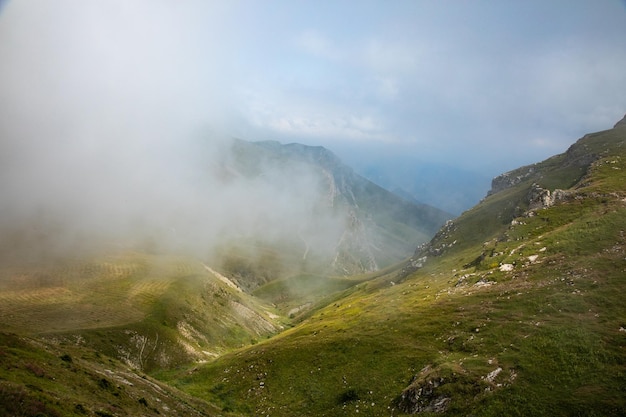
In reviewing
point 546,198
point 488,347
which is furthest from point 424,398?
point 546,198

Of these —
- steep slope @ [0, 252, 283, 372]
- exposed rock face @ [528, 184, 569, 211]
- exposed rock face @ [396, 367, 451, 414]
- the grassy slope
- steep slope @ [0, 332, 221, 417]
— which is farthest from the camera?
exposed rock face @ [528, 184, 569, 211]

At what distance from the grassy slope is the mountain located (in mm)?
218

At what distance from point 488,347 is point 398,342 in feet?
47.3

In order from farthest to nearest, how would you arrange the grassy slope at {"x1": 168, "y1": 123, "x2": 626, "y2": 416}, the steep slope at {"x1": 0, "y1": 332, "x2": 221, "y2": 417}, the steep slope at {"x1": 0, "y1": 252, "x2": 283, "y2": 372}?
the steep slope at {"x1": 0, "y1": 252, "x2": 283, "y2": 372} → the grassy slope at {"x1": 168, "y1": 123, "x2": 626, "y2": 416} → the steep slope at {"x1": 0, "y1": 332, "x2": 221, "y2": 417}

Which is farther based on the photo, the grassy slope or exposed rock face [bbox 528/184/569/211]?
exposed rock face [bbox 528/184/569/211]

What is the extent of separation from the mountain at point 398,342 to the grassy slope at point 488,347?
0.22 meters

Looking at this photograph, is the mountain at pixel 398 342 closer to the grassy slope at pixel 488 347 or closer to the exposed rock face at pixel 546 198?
the grassy slope at pixel 488 347

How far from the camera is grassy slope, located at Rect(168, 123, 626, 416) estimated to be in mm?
38312

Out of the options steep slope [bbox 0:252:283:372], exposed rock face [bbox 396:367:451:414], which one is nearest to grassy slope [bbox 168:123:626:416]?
exposed rock face [bbox 396:367:451:414]

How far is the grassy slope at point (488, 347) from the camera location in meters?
38.3

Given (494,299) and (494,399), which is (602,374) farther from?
(494,299)

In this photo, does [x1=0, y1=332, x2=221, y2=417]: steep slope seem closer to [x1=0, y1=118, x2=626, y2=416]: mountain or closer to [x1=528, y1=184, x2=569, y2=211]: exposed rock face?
[x1=0, y1=118, x2=626, y2=416]: mountain

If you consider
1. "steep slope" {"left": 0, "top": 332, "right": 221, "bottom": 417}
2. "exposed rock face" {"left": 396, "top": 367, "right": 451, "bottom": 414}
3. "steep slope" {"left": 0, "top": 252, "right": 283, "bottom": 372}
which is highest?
"steep slope" {"left": 0, "top": 332, "right": 221, "bottom": 417}

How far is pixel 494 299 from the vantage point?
2329 inches
